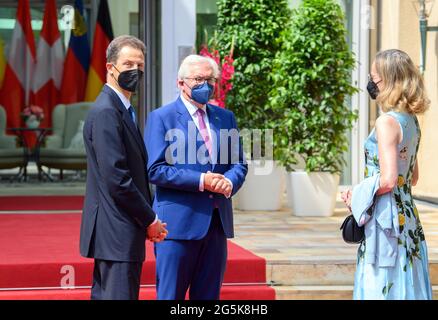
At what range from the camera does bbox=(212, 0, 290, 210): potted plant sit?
838cm

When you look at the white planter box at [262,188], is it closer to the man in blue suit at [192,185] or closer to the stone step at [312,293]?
the stone step at [312,293]

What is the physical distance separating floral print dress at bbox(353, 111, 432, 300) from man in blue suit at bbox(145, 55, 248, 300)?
556 millimetres

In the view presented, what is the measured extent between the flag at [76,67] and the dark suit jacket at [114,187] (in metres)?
9.07

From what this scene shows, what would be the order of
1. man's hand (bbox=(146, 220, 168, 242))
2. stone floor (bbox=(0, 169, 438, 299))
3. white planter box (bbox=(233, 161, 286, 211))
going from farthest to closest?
1. white planter box (bbox=(233, 161, 286, 211))
2. stone floor (bbox=(0, 169, 438, 299))
3. man's hand (bbox=(146, 220, 168, 242))

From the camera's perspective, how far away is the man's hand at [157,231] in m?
3.34

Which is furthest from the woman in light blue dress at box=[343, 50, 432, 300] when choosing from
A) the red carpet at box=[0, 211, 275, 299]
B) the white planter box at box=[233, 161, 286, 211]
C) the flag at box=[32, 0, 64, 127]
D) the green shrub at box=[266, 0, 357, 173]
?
the flag at box=[32, 0, 64, 127]

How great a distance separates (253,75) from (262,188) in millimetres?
1043

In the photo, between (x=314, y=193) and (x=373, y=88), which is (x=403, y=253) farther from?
(x=314, y=193)

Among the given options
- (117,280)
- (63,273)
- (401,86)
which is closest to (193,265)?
(117,280)

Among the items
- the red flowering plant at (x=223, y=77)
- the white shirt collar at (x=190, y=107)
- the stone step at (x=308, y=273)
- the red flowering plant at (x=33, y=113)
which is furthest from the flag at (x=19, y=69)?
the white shirt collar at (x=190, y=107)

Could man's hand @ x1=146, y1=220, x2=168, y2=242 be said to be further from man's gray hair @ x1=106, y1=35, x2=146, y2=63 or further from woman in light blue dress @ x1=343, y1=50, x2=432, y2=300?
woman in light blue dress @ x1=343, y1=50, x2=432, y2=300

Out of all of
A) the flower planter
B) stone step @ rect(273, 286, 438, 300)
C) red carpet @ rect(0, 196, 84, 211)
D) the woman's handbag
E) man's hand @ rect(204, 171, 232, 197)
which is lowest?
stone step @ rect(273, 286, 438, 300)

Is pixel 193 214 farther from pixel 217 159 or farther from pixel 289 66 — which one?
pixel 289 66
